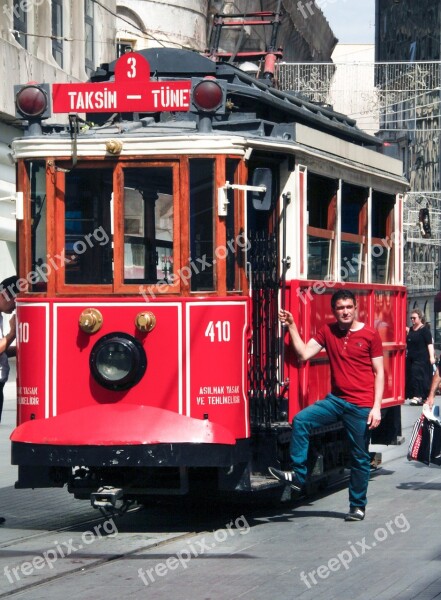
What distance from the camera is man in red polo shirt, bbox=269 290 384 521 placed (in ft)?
34.6

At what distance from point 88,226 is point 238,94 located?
1.82m

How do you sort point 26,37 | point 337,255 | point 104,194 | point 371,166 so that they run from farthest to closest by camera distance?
point 26,37 < point 371,166 < point 337,255 < point 104,194

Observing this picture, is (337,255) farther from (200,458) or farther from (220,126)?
(200,458)

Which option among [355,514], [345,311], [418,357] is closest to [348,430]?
[355,514]

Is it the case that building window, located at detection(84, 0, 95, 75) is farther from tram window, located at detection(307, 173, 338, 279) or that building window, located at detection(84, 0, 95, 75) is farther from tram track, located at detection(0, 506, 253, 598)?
tram track, located at detection(0, 506, 253, 598)

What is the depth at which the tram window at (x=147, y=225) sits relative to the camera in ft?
32.9

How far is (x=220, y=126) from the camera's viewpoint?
1041 cm

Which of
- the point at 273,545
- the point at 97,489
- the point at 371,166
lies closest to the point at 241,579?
the point at 273,545

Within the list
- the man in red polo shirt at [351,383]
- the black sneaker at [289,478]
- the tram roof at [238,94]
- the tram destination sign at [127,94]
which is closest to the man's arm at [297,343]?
the man in red polo shirt at [351,383]

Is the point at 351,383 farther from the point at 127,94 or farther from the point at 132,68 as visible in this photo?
the point at 132,68

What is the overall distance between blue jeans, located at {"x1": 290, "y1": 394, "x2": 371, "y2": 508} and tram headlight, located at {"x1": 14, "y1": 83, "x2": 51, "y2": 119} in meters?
2.93

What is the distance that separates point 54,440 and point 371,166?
442cm

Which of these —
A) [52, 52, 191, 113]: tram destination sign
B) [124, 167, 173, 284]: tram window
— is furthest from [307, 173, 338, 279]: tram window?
[52, 52, 191, 113]: tram destination sign

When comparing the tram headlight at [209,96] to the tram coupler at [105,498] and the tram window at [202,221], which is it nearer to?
the tram window at [202,221]
